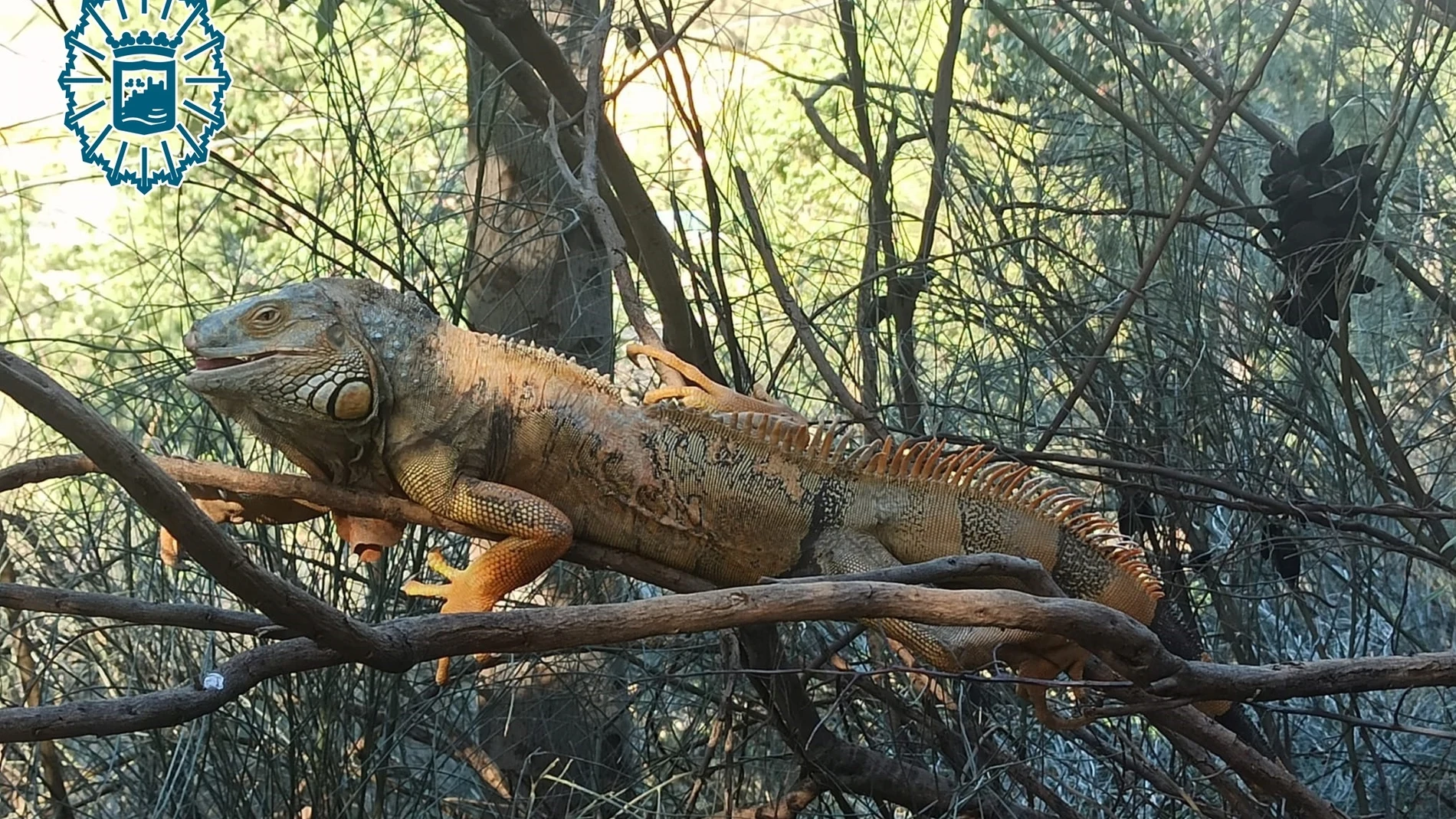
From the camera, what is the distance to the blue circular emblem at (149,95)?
304 centimetres

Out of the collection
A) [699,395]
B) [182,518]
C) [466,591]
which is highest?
[699,395]

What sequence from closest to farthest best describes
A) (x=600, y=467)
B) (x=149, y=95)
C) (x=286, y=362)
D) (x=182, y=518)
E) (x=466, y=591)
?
(x=182, y=518) < (x=286, y=362) < (x=466, y=591) < (x=600, y=467) < (x=149, y=95)

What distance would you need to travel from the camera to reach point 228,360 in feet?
6.41

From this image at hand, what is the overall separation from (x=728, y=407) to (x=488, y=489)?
506mm

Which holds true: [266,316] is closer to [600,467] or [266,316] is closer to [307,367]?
[307,367]

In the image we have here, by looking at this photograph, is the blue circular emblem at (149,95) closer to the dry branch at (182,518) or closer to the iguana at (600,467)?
the iguana at (600,467)

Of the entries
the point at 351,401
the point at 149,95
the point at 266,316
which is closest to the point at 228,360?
the point at 266,316

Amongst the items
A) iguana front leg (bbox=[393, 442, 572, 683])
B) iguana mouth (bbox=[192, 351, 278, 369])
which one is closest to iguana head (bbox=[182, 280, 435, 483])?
iguana mouth (bbox=[192, 351, 278, 369])

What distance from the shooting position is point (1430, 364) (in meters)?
3.37

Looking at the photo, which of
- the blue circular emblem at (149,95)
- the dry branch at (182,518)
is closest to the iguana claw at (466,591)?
the dry branch at (182,518)

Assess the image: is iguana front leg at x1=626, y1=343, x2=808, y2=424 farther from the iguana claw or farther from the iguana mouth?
the iguana mouth

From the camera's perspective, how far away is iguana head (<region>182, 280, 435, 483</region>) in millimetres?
1934

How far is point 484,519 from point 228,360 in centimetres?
48

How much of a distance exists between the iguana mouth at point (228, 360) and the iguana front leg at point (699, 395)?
686 millimetres
